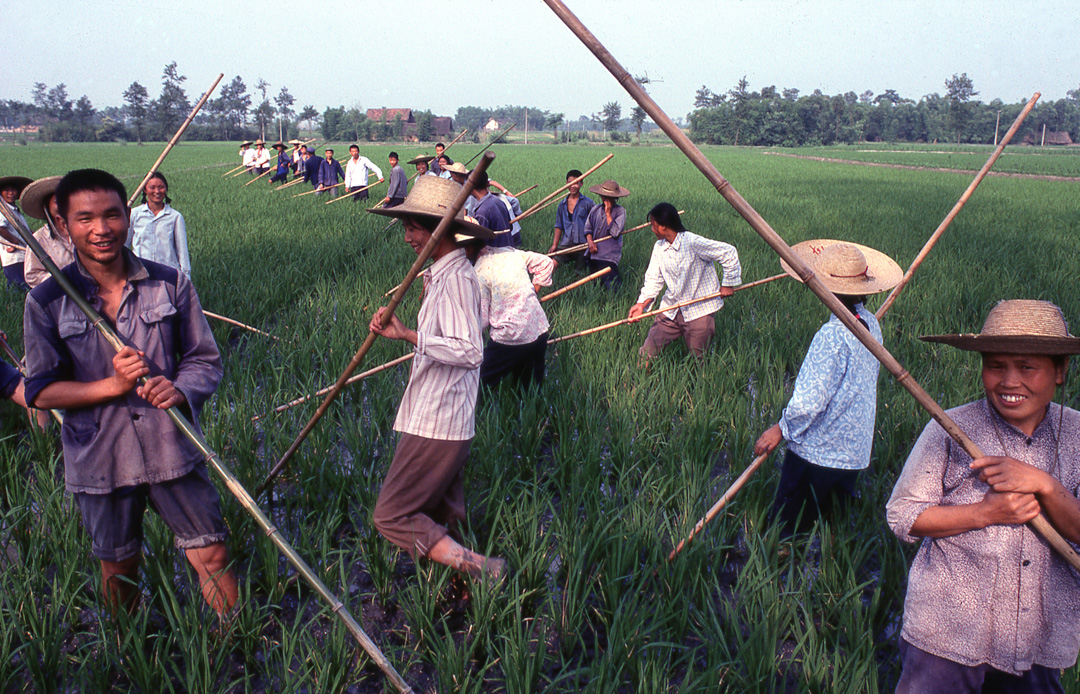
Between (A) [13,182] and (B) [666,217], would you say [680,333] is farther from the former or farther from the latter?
(A) [13,182]

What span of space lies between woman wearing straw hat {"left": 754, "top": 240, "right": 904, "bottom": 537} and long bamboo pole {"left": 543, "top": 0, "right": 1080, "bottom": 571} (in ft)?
2.85

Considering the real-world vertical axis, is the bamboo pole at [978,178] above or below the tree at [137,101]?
below

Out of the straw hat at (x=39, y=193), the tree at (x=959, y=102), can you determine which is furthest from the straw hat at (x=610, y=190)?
the tree at (x=959, y=102)

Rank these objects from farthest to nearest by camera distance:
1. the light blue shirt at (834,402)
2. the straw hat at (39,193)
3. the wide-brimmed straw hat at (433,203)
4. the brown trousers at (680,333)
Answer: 1. the brown trousers at (680,333)
2. the straw hat at (39,193)
3. the light blue shirt at (834,402)
4. the wide-brimmed straw hat at (433,203)

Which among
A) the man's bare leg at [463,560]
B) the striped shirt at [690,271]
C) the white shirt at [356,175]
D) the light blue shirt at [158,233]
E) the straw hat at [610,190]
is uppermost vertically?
the white shirt at [356,175]

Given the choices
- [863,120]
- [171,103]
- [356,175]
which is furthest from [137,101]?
[863,120]

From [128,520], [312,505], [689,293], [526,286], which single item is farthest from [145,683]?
[689,293]

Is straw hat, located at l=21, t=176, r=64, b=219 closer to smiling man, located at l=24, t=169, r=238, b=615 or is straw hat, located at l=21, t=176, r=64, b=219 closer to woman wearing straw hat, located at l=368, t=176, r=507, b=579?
smiling man, located at l=24, t=169, r=238, b=615

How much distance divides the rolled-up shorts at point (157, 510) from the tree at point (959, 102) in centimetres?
7852

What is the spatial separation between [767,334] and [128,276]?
3942 mm

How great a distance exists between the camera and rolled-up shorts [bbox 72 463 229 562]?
1933 millimetres

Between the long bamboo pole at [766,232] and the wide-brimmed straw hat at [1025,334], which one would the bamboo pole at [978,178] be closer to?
the wide-brimmed straw hat at [1025,334]

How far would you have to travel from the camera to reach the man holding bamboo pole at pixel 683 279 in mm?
4215

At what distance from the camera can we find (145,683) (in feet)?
5.72
